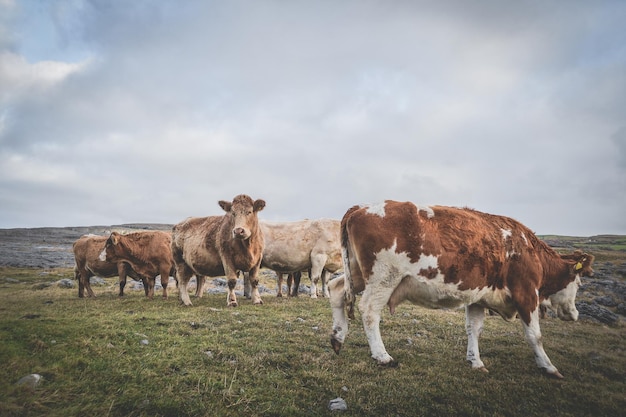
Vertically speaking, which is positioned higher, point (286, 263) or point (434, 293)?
point (434, 293)

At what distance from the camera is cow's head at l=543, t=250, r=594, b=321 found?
7570mm

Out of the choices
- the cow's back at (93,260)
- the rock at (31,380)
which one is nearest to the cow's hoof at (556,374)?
the rock at (31,380)

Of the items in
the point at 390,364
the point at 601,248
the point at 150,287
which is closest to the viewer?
the point at 390,364

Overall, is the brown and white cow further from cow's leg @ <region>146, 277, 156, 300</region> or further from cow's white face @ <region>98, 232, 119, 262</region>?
cow's white face @ <region>98, 232, 119, 262</region>

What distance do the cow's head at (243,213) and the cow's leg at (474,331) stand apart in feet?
25.2

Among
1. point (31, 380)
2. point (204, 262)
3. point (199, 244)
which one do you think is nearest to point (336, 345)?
point (31, 380)

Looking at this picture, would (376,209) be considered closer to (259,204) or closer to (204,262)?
(259,204)

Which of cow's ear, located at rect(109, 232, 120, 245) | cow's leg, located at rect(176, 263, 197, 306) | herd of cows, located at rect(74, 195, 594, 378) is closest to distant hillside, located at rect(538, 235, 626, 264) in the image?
herd of cows, located at rect(74, 195, 594, 378)

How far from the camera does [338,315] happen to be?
257 inches

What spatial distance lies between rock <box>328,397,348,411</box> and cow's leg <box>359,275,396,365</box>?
189 cm

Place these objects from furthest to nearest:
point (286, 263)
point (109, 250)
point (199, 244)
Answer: point (286, 263), point (109, 250), point (199, 244)

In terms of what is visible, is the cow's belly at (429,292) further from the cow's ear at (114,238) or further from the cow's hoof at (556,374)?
the cow's ear at (114,238)

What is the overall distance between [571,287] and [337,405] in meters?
6.87

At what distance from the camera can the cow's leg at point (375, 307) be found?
6.09 metres
